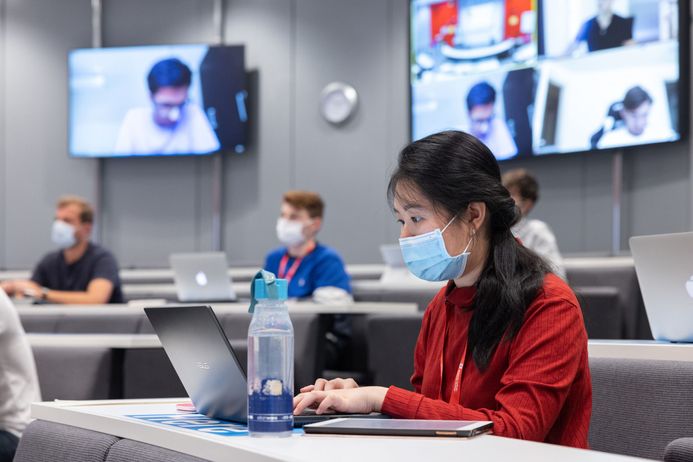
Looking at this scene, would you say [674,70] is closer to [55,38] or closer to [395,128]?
[395,128]

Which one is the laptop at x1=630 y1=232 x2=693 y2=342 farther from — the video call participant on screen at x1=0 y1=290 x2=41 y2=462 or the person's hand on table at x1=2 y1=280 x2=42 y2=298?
the person's hand on table at x1=2 y1=280 x2=42 y2=298

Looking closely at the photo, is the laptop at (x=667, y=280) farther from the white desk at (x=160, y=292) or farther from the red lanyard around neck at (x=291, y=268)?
the white desk at (x=160, y=292)

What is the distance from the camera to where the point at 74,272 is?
5.62 metres

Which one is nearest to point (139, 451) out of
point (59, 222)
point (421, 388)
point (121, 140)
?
point (421, 388)

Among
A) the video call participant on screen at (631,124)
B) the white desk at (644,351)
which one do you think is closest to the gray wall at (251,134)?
the video call participant on screen at (631,124)

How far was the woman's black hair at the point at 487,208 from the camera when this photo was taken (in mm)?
1644

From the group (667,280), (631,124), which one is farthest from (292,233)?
(667,280)

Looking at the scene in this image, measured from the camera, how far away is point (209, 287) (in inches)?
205

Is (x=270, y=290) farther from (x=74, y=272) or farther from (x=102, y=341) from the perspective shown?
(x=74, y=272)

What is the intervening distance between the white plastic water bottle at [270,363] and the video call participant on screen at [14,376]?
1.42m

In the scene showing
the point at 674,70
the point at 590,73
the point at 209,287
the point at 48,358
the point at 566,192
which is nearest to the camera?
the point at 48,358

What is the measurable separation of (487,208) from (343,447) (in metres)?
0.66

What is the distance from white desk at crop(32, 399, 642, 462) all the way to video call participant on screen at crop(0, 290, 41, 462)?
3.83 feet

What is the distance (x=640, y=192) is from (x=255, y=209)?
333 cm
